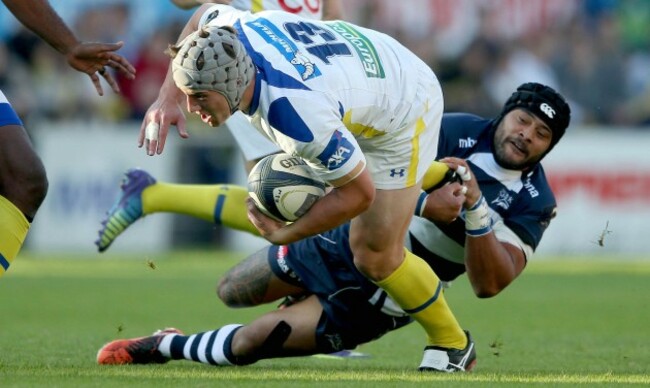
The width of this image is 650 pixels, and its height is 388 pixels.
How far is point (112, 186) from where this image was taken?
15.8 meters

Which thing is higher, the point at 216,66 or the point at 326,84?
the point at 216,66

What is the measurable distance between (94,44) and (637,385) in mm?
3091

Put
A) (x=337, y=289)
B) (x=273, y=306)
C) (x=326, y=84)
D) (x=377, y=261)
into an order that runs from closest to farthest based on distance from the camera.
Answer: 1. (x=326, y=84)
2. (x=377, y=261)
3. (x=337, y=289)
4. (x=273, y=306)

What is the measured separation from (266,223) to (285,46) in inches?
32.8

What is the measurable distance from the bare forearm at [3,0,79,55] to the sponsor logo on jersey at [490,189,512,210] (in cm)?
244

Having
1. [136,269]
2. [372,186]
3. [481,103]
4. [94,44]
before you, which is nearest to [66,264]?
[136,269]

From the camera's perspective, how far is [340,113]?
19.3 ft

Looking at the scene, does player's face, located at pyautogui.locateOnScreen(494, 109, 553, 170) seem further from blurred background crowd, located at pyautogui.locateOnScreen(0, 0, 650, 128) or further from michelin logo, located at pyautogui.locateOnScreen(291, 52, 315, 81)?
blurred background crowd, located at pyautogui.locateOnScreen(0, 0, 650, 128)

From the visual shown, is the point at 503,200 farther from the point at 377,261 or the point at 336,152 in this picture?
the point at 336,152

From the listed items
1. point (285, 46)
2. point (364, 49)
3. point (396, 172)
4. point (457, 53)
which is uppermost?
point (285, 46)

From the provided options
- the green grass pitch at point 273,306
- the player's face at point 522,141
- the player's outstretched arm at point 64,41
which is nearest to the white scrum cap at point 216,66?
the player's outstretched arm at point 64,41

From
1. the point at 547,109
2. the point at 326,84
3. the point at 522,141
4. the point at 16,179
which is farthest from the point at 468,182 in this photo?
the point at 16,179

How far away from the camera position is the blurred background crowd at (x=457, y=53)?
16578 millimetres

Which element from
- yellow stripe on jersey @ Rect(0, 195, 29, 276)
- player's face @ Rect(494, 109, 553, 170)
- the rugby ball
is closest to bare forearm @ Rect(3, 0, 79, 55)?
yellow stripe on jersey @ Rect(0, 195, 29, 276)
